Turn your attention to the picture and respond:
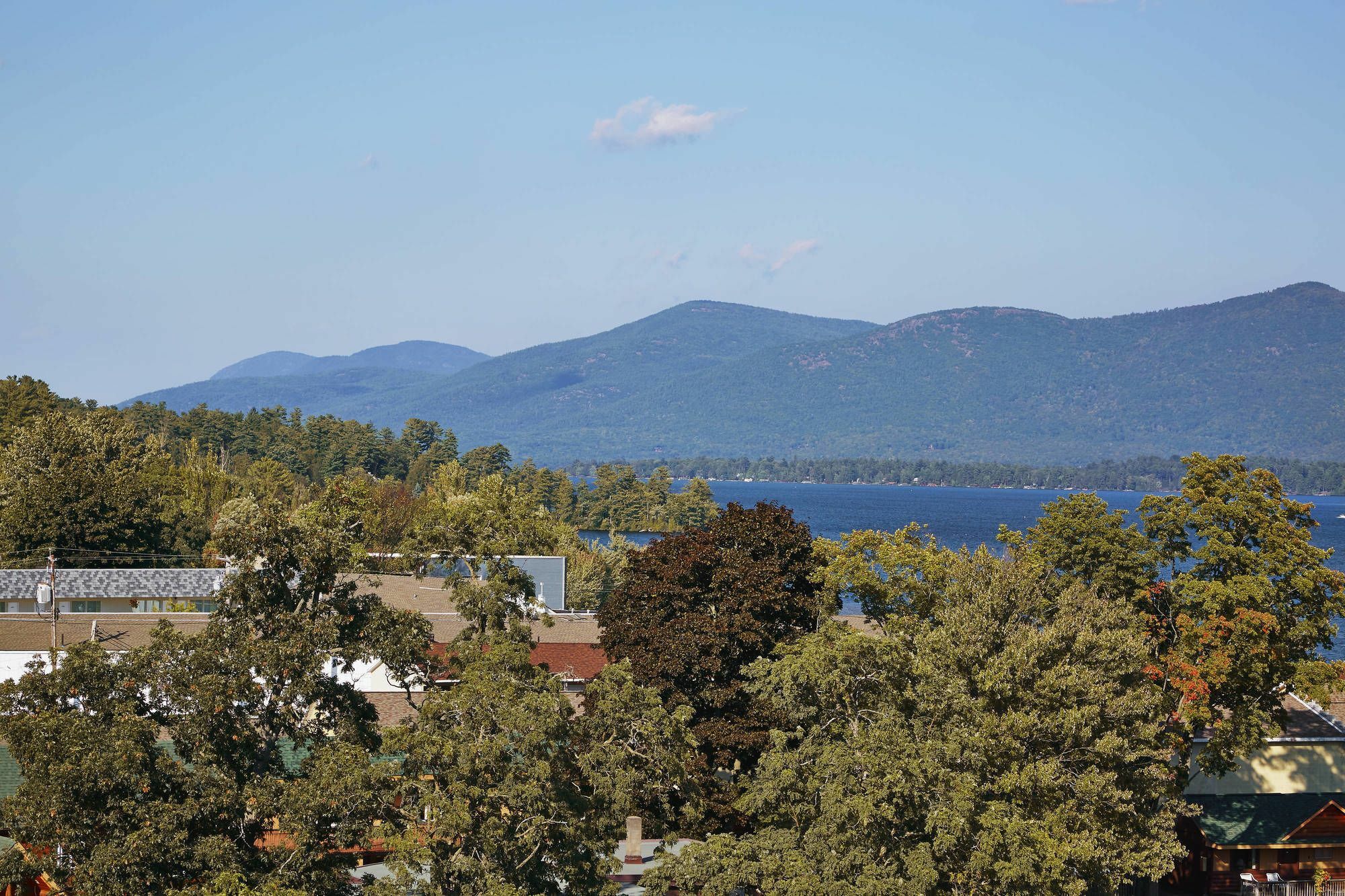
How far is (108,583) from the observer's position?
220ft

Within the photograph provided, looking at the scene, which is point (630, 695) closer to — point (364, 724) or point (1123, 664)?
point (364, 724)

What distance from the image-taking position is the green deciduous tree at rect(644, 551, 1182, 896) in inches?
1106

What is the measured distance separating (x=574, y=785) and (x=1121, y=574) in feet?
60.0

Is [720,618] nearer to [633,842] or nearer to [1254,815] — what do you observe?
[633,842]

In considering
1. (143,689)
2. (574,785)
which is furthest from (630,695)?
(143,689)

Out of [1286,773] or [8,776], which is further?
→ [1286,773]

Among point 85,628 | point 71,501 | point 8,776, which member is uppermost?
point 71,501

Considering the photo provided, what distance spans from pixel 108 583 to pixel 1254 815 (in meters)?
51.7

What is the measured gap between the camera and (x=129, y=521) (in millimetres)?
78500

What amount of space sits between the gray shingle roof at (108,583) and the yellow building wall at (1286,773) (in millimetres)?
45813

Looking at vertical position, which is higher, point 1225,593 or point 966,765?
point 1225,593

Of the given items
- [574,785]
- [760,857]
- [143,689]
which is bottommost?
[760,857]

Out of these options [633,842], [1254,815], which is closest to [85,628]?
[633,842]

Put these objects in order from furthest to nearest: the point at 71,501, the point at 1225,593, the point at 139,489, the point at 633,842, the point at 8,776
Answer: the point at 139,489
the point at 71,501
the point at 633,842
the point at 1225,593
the point at 8,776
